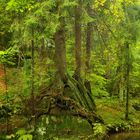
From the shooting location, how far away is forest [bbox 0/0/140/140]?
15070 mm

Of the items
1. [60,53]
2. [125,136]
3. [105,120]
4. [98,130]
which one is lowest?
[125,136]

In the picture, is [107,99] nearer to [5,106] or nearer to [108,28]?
[108,28]

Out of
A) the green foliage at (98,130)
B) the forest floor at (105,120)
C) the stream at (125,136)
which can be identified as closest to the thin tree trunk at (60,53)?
the forest floor at (105,120)

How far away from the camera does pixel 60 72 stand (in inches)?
665

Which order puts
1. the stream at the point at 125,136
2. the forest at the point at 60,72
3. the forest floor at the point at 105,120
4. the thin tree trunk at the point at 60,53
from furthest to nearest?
the stream at the point at 125,136 < the thin tree trunk at the point at 60,53 < the forest floor at the point at 105,120 < the forest at the point at 60,72

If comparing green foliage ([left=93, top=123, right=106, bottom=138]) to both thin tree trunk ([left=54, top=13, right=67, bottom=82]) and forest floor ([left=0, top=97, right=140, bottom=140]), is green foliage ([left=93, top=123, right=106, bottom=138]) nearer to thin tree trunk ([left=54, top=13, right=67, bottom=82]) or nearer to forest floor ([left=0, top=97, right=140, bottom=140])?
forest floor ([left=0, top=97, right=140, bottom=140])

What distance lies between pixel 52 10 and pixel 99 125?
5383mm

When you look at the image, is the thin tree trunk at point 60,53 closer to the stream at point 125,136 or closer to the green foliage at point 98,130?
the green foliage at point 98,130

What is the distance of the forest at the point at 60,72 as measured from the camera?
15.1 metres

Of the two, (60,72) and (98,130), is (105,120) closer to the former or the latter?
(98,130)

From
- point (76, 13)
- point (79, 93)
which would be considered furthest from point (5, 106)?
point (76, 13)

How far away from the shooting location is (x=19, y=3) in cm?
1479

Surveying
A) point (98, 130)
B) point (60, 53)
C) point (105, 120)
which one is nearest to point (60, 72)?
point (60, 53)

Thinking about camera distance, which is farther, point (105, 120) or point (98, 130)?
point (105, 120)
